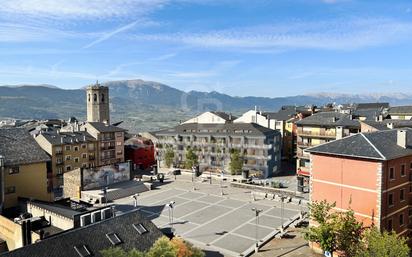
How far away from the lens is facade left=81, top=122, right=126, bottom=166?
323ft

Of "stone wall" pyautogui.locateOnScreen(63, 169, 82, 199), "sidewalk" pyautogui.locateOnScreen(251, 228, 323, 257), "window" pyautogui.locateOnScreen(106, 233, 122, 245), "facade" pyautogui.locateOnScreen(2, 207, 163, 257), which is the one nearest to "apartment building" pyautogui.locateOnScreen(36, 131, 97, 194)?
"stone wall" pyautogui.locateOnScreen(63, 169, 82, 199)

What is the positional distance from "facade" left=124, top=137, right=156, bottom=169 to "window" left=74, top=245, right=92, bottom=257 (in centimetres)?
8135

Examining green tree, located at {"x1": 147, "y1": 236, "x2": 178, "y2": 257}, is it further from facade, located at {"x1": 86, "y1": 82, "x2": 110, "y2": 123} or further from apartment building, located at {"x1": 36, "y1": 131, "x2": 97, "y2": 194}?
facade, located at {"x1": 86, "y1": 82, "x2": 110, "y2": 123}

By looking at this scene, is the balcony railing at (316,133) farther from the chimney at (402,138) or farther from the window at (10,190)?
the window at (10,190)

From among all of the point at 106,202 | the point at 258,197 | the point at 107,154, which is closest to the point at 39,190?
the point at 106,202

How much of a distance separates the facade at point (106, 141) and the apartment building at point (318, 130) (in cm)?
5113

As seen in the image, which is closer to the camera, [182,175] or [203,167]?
[182,175]

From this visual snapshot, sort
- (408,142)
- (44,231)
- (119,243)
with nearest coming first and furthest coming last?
(119,243) < (44,231) < (408,142)

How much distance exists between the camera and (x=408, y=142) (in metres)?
46.2

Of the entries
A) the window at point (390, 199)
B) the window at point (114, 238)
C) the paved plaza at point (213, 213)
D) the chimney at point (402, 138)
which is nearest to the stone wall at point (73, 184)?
the paved plaza at point (213, 213)

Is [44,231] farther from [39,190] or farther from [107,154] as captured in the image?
[107,154]

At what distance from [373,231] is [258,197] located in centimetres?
3426

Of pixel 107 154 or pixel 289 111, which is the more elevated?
pixel 289 111

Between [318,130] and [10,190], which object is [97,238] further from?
[318,130]
